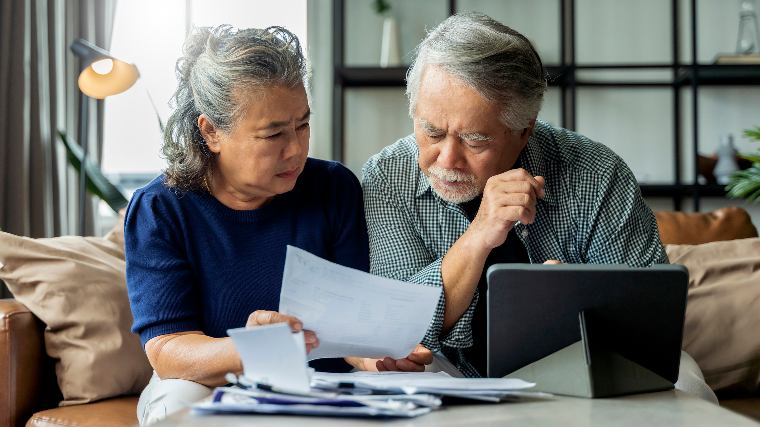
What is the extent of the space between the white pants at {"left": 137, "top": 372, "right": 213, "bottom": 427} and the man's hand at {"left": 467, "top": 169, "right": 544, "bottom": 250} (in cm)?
54

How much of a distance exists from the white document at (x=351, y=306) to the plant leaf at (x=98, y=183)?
2396 mm

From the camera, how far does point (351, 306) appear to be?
3.72ft

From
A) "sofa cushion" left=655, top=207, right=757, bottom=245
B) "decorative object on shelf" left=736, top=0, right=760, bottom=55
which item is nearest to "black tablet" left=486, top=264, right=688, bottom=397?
"sofa cushion" left=655, top=207, right=757, bottom=245

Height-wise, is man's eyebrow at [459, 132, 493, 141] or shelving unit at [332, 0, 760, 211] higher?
shelving unit at [332, 0, 760, 211]

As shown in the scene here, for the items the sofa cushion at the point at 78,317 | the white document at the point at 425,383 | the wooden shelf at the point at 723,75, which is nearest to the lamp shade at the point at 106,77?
the sofa cushion at the point at 78,317

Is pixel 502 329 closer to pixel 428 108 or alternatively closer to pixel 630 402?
pixel 630 402

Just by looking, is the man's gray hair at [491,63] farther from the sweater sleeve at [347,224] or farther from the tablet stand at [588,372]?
the tablet stand at [588,372]

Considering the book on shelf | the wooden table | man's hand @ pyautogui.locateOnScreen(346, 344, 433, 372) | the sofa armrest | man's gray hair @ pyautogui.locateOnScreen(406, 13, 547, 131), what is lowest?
the sofa armrest

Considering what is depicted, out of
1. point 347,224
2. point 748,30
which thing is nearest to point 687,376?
point 347,224

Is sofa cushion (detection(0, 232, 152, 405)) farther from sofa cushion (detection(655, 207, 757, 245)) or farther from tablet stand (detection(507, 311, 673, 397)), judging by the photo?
sofa cushion (detection(655, 207, 757, 245))

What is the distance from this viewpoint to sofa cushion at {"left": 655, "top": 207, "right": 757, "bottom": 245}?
99.2 inches

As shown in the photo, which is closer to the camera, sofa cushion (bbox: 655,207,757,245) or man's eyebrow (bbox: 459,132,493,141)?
man's eyebrow (bbox: 459,132,493,141)

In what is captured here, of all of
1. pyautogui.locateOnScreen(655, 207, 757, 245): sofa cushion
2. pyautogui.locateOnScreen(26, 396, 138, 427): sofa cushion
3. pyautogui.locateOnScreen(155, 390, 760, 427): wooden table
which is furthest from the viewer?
pyautogui.locateOnScreen(655, 207, 757, 245): sofa cushion

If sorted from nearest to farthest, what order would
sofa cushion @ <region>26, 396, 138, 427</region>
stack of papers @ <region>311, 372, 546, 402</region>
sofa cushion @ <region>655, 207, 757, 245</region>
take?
stack of papers @ <region>311, 372, 546, 402</region>
sofa cushion @ <region>26, 396, 138, 427</region>
sofa cushion @ <region>655, 207, 757, 245</region>
